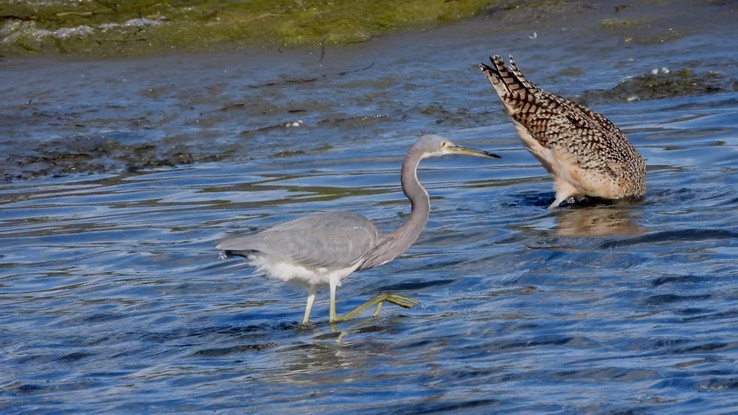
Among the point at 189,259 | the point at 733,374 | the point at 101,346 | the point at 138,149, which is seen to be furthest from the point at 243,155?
the point at 733,374

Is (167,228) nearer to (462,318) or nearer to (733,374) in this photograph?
(462,318)

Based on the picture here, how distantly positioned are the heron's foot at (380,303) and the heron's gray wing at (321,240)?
0.32m

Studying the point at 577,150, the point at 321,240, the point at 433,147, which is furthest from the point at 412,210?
the point at 577,150

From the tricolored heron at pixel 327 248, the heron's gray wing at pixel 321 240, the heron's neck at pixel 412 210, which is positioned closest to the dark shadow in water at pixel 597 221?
the heron's neck at pixel 412 210

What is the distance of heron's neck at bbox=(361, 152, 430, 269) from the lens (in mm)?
9000

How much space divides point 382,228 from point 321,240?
247 centimetres

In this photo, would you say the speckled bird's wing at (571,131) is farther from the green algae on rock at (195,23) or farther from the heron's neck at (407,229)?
the green algae on rock at (195,23)

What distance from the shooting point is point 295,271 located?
8680 mm

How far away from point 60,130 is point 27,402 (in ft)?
24.8

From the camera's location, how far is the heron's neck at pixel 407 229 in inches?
Result: 354

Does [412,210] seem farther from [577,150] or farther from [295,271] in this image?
[577,150]

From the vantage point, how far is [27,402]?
7301mm

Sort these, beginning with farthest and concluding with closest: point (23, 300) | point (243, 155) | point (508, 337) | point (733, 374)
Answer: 1. point (243, 155)
2. point (23, 300)
3. point (508, 337)
4. point (733, 374)

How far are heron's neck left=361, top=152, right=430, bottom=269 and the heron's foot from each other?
248mm
